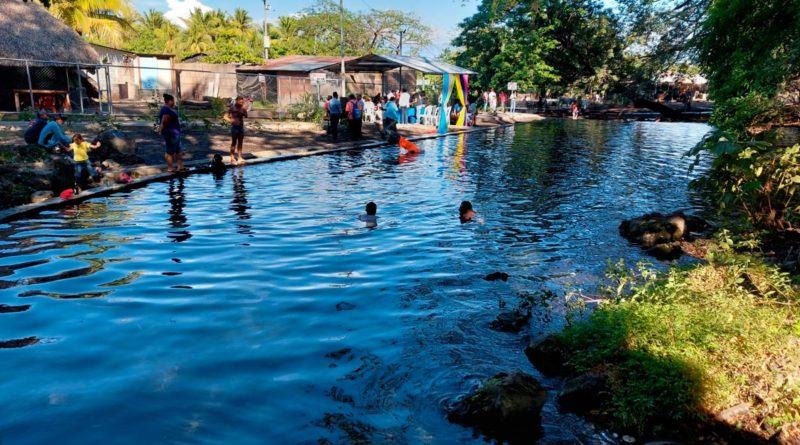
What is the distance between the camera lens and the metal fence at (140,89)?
26.2 m

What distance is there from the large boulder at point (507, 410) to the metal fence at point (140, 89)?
1913cm

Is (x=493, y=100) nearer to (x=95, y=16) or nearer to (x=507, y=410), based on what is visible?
(x=95, y=16)

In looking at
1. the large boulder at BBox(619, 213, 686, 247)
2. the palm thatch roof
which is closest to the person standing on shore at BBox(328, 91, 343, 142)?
the palm thatch roof

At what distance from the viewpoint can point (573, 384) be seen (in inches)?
198

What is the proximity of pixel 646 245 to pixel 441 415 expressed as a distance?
6901mm

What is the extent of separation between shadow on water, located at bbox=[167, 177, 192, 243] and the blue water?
0.07 metres

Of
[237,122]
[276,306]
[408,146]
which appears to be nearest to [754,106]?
[276,306]

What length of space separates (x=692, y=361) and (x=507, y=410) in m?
1.60

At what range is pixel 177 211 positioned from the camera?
466 inches

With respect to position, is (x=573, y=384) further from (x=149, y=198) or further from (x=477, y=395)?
(x=149, y=198)

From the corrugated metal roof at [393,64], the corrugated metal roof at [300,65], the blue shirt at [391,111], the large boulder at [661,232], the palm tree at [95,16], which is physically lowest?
the large boulder at [661,232]

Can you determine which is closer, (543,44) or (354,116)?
(354,116)

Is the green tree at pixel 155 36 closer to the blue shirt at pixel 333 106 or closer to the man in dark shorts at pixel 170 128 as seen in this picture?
the blue shirt at pixel 333 106

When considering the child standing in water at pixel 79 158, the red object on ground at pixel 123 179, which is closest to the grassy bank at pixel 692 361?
the child standing in water at pixel 79 158
